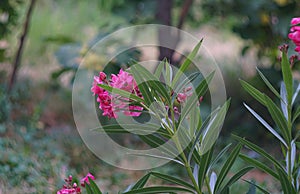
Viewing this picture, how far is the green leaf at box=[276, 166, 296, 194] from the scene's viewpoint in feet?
4.55

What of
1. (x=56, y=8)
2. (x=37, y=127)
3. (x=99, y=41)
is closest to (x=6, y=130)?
(x=37, y=127)

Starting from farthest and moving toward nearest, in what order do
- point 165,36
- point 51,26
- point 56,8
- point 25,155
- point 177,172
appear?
point 56,8 < point 51,26 < point 165,36 < point 177,172 < point 25,155

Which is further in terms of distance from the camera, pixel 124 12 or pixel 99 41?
pixel 124 12

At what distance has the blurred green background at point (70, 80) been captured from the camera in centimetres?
304

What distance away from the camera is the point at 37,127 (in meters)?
3.87

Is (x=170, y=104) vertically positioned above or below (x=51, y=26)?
above

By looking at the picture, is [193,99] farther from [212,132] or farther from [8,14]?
[8,14]

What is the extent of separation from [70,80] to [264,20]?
1558 millimetres

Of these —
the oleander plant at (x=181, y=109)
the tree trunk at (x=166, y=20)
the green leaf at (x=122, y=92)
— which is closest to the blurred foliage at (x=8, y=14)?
the tree trunk at (x=166, y=20)

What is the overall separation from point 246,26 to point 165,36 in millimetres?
600

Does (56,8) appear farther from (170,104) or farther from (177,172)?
(170,104)

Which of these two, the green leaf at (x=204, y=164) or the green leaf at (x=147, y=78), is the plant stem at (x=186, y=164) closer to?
the green leaf at (x=204, y=164)

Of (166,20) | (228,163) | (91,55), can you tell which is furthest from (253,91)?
(166,20)

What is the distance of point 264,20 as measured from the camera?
14.0 feet
